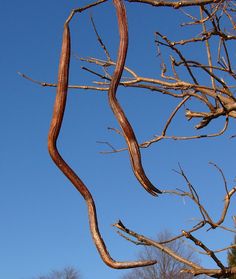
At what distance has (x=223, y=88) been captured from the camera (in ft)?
9.34

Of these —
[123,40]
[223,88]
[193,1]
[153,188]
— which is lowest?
[153,188]

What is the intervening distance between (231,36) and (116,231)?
1427 mm

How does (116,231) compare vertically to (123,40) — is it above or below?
above

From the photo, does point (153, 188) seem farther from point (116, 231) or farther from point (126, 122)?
point (116, 231)

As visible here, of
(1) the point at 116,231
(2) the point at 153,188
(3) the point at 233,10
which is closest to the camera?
(2) the point at 153,188

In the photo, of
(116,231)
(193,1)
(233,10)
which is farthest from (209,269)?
(233,10)

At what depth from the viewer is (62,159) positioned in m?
0.47

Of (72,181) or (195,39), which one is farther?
(195,39)

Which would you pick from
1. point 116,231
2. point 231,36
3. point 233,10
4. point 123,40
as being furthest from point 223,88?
point 123,40

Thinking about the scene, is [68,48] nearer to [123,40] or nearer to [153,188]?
[123,40]

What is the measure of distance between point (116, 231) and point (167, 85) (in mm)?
1162

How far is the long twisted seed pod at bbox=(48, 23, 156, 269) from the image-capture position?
0.42 m

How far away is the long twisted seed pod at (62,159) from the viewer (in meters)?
0.42

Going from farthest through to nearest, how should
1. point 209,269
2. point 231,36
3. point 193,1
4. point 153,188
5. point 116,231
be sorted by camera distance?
point 231,36 < point 116,231 < point 209,269 < point 193,1 < point 153,188
